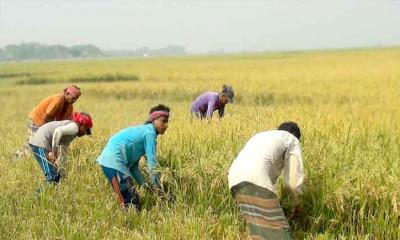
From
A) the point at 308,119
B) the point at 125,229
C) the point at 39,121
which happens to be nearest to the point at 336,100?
the point at 308,119

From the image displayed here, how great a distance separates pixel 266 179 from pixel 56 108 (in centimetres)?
362

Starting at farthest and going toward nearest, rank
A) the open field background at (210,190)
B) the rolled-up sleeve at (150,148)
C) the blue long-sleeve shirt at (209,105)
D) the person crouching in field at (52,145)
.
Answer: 1. the blue long-sleeve shirt at (209,105)
2. the person crouching in field at (52,145)
3. the rolled-up sleeve at (150,148)
4. the open field background at (210,190)

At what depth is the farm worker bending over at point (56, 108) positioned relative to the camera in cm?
654

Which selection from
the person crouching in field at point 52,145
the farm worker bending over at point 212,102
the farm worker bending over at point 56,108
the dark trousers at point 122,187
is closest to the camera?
the dark trousers at point 122,187

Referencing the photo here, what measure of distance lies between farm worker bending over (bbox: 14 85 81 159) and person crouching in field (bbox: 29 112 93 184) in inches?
21.2

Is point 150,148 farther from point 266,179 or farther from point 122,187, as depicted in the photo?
point 266,179

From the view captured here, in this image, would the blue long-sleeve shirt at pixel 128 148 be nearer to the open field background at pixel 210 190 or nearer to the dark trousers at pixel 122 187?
the dark trousers at pixel 122 187

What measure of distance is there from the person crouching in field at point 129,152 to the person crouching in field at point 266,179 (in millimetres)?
1134

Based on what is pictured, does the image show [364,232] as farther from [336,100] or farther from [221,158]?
[336,100]

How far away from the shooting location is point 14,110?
1795 cm

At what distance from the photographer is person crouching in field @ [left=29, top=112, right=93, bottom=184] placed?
5.96 meters

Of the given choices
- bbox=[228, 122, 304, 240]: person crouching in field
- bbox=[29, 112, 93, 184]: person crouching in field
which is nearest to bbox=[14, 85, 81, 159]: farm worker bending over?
bbox=[29, 112, 93, 184]: person crouching in field

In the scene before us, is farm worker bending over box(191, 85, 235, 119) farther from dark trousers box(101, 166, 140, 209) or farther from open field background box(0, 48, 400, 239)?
dark trousers box(101, 166, 140, 209)

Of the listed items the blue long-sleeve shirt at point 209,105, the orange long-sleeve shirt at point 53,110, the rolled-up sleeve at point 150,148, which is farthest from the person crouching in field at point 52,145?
the blue long-sleeve shirt at point 209,105
